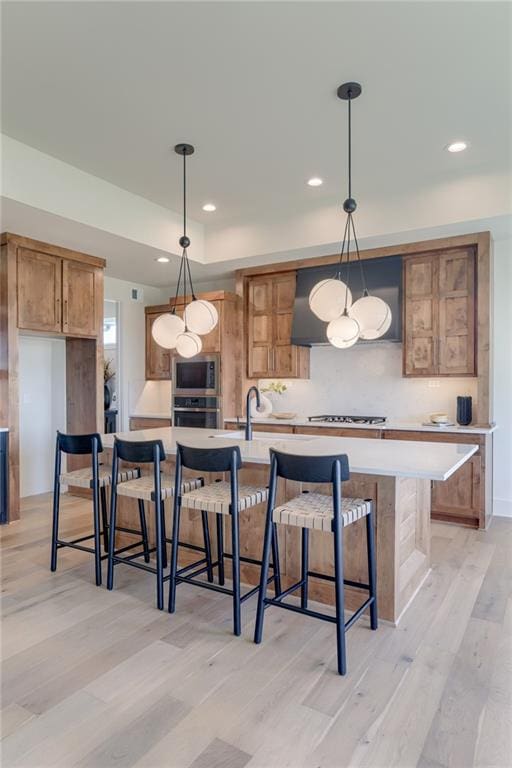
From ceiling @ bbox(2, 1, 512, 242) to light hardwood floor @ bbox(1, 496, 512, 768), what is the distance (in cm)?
316

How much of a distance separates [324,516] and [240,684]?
0.80 metres

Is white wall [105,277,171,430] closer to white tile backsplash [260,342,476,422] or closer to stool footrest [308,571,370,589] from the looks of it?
white tile backsplash [260,342,476,422]

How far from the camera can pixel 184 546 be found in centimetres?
309

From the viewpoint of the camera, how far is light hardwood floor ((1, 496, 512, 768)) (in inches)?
66.0

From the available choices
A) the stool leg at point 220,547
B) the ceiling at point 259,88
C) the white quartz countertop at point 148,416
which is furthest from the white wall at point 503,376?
the white quartz countertop at point 148,416

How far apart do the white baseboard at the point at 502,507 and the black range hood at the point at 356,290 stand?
190 cm

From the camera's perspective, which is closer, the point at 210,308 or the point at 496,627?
the point at 496,627

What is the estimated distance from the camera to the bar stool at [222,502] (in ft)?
7.99

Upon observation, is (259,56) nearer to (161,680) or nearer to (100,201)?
(100,201)

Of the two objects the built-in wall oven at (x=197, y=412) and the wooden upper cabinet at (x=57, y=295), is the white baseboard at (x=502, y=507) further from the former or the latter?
the wooden upper cabinet at (x=57, y=295)

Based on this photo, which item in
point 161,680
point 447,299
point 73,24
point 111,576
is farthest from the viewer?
point 447,299

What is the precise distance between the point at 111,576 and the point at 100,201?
3.21m

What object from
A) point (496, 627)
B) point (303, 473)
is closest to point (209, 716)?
point (303, 473)

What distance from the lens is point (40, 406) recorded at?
559cm
